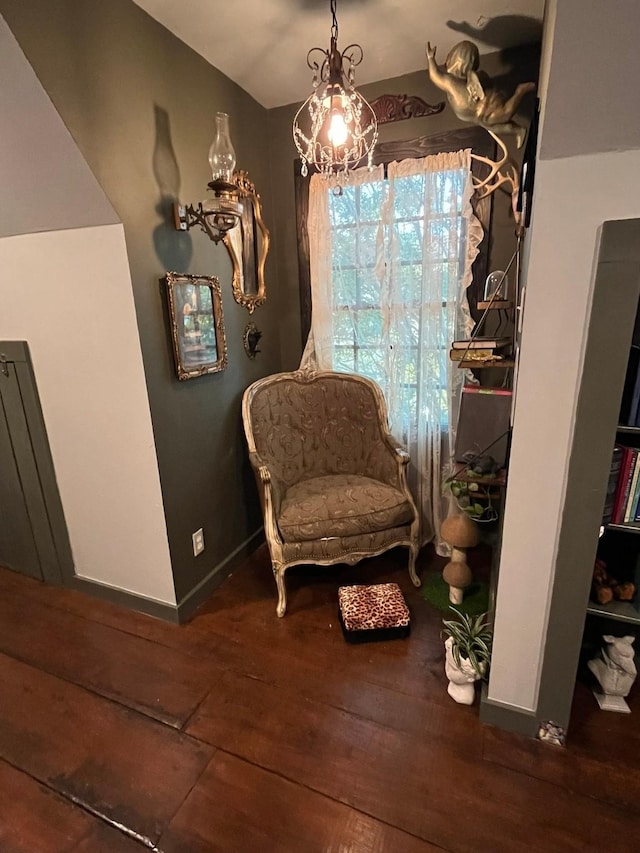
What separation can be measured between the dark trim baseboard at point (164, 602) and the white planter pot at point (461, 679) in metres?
1.21

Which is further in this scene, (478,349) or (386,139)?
(386,139)

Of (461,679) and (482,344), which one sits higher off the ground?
(482,344)

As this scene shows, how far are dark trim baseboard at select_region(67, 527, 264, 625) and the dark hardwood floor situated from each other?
0.07m

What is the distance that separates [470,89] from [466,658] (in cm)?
215

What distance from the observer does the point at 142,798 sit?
1.31 meters

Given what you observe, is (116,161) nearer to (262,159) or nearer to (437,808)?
(262,159)

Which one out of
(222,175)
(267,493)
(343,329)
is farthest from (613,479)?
(222,175)

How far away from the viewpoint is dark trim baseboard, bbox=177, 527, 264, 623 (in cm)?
207

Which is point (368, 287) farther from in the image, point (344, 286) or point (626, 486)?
point (626, 486)

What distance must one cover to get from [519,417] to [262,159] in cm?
210

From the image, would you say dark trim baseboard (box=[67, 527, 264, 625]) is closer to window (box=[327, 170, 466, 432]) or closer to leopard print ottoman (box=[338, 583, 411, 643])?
leopard print ottoman (box=[338, 583, 411, 643])

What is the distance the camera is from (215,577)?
2.28 metres

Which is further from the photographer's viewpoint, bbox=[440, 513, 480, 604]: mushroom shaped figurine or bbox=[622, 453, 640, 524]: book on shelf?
bbox=[440, 513, 480, 604]: mushroom shaped figurine

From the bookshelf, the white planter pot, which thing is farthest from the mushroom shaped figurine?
the bookshelf
